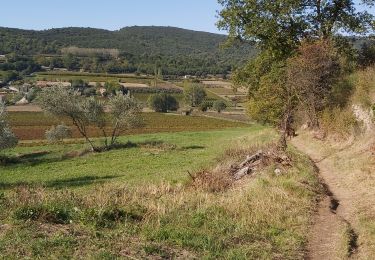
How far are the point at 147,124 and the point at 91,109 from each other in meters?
49.4

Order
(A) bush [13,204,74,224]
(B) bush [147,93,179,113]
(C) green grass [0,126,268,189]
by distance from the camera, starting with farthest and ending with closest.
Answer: (B) bush [147,93,179,113]
(C) green grass [0,126,268,189]
(A) bush [13,204,74,224]

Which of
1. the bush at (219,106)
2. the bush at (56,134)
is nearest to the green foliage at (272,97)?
the bush at (56,134)

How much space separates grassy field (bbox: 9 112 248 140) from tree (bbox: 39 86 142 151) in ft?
104

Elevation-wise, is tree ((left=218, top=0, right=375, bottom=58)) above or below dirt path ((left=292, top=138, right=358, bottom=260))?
above

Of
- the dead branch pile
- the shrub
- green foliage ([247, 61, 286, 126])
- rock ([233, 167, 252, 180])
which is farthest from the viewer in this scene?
green foliage ([247, 61, 286, 126])

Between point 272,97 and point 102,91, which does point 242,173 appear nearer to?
point 272,97

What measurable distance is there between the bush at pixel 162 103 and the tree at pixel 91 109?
87057 mm

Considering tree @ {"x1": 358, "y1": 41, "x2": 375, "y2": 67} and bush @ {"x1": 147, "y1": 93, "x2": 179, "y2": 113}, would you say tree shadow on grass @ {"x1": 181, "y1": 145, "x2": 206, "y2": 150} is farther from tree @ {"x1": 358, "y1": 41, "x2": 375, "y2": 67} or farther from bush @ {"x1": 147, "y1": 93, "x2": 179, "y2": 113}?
bush @ {"x1": 147, "y1": 93, "x2": 179, "y2": 113}

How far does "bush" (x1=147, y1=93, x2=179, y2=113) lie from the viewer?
143 m

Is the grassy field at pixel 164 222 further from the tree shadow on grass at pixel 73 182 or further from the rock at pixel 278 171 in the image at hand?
the tree shadow on grass at pixel 73 182

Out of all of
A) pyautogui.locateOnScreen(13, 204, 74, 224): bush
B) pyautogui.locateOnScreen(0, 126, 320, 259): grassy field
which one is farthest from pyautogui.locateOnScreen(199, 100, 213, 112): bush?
pyautogui.locateOnScreen(13, 204, 74, 224): bush

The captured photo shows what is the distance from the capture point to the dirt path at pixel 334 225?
9.51 m

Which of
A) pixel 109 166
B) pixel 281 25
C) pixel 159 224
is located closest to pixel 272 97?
pixel 281 25

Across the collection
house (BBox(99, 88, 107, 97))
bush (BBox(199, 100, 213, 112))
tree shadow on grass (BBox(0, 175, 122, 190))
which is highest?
tree shadow on grass (BBox(0, 175, 122, 190))
